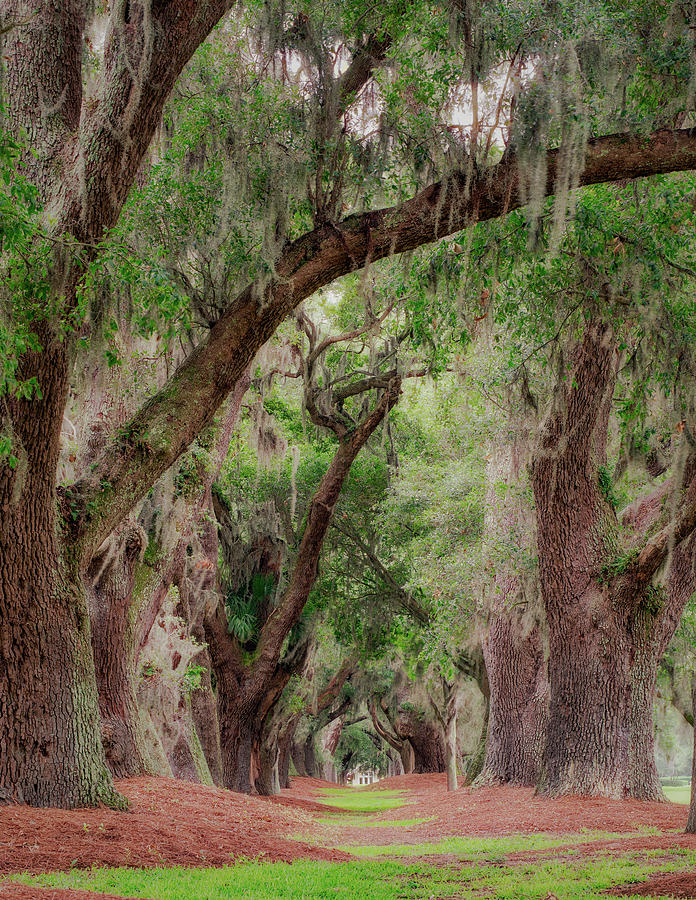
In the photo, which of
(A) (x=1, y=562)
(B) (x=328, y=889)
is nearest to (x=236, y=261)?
(A) (x=1, y=562)

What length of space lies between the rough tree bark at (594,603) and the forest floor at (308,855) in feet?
3.12

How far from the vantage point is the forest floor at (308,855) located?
4691 millimetres

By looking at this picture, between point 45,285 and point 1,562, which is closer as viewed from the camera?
point 45,285

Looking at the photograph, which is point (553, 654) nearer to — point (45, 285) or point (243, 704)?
point (243, 704)

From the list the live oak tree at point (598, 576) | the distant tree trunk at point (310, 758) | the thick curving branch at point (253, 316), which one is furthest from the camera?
the distant tree trunk at point (310, 758)

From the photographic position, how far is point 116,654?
940 centimetres

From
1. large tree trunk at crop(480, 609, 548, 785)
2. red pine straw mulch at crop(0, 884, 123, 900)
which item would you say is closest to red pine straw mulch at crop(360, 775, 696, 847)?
large tree trunk at crop(480, 609, 548, 785)

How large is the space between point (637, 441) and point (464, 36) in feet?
20.1

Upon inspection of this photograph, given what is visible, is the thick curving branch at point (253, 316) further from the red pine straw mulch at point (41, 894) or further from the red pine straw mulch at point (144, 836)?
the red pine straw mulch at point (41, 894)

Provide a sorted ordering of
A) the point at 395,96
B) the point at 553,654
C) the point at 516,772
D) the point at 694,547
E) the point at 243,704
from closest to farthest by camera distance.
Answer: the point at 395,96 → the point at 694,547 → the point at 553,654 → the point at 516,772 → the point at 243,704

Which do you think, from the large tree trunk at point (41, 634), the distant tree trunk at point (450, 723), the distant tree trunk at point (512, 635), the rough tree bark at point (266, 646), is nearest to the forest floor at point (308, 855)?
the large tree trunk at point (41, 634)

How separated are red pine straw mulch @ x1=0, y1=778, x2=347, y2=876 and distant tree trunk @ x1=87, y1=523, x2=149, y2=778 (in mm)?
1055

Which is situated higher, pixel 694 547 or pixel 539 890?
pixel 694 547

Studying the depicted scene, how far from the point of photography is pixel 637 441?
36.0 ft
